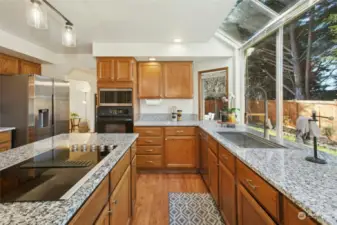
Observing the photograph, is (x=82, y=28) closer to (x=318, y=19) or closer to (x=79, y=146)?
(x=79, y=146)

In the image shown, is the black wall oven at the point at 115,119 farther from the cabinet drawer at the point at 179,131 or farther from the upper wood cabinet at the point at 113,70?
the cabinet drawer at the point at 179,131

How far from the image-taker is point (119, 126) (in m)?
3.58

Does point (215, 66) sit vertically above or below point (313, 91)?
above

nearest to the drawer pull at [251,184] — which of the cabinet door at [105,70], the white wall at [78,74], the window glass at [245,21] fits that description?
the window glass at [245,21]

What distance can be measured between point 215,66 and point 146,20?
1775mm

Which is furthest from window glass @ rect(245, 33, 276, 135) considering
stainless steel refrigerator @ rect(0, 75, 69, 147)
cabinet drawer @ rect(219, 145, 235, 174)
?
stainless steel refrigerator @ rect(0, 75, 69, 147)

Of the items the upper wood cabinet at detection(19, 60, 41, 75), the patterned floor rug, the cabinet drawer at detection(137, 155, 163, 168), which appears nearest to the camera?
the patterned floor rug

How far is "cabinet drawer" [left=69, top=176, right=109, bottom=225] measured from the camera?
30.0 inches

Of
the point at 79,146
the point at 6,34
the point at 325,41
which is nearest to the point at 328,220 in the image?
the point at 325,41

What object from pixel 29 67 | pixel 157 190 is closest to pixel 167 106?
pixel 157 190

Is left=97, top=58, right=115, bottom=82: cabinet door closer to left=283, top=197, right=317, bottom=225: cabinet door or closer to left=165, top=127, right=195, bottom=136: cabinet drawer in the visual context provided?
left=165, top=127, right=195, bottom=136: cabinet drawer

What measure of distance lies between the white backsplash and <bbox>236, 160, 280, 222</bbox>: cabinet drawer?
9.10ft

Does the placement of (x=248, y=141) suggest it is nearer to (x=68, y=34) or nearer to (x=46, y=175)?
(x=46, y=175)

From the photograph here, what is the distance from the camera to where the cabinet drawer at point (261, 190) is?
3.25ft
